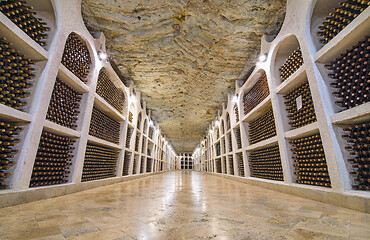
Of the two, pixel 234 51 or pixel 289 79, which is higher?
pixel 234 51

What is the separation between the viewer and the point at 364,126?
236cm

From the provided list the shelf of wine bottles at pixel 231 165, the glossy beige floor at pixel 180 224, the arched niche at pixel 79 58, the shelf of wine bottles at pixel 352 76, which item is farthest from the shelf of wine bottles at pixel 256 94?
the arched niche at pixel 79 58

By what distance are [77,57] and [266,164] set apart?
627 cm

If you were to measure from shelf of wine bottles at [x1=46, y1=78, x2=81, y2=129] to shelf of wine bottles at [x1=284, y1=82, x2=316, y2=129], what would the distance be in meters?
5.43

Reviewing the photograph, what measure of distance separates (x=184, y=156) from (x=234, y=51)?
29.2 meters

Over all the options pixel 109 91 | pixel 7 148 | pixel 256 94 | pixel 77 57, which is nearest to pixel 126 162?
pixel 109 91

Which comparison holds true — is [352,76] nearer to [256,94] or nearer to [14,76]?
[256,94]

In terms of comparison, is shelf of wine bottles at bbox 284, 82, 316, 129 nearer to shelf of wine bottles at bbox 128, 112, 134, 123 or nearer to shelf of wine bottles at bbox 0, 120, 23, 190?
shelf of wine bottles at bbox 0, 120, 23, 190

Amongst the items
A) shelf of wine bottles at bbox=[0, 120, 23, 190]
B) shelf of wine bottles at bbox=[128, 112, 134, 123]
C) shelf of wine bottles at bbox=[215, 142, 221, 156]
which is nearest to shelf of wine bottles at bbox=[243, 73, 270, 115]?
shelf of wine bottles at bbox=[128, 112, 134, 123]

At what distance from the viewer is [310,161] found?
3324 mm

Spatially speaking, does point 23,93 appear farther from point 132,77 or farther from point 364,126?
point 364,126

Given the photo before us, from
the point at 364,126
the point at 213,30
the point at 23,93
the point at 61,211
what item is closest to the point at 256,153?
the point at 364,126

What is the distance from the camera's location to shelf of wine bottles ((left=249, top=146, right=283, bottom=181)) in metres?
4.47

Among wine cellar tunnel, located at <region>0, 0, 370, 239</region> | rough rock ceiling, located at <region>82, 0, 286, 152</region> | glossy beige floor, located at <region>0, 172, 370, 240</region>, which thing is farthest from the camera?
rough rock ceiling, located at <region>82, 0, 286, 152</region>
